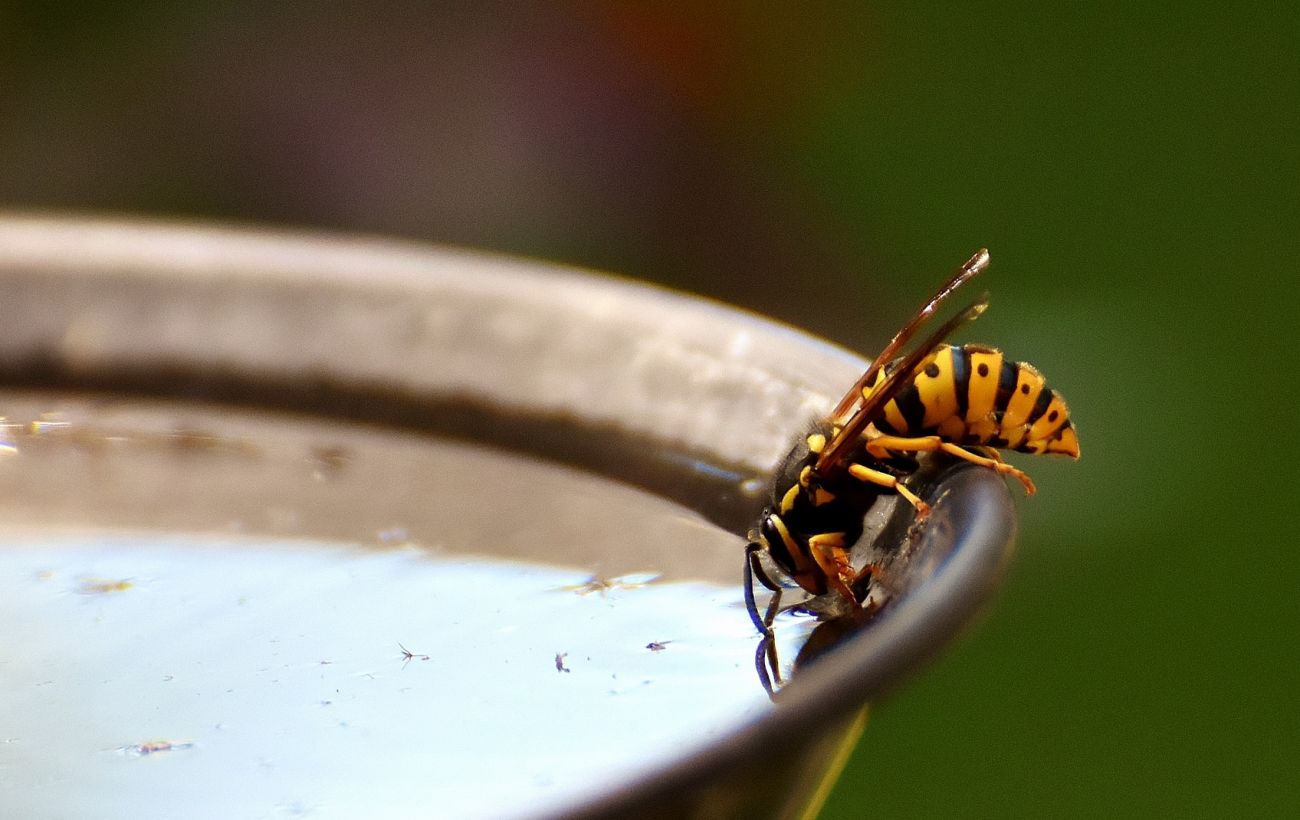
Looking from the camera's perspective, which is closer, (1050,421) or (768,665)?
(768,665)

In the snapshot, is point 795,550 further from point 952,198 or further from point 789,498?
point 952,198

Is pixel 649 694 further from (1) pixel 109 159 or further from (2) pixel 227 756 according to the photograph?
(1) pixel 109 159

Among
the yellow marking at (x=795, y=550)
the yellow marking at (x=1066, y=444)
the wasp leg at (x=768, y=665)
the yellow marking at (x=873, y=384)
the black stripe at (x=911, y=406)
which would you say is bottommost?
the wasp leg at (x=768, y=665)

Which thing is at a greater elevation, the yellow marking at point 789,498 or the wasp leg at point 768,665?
the yellow marking at point 789,498

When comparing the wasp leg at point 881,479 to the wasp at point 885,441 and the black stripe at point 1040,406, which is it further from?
the black stripe at point 1040,406

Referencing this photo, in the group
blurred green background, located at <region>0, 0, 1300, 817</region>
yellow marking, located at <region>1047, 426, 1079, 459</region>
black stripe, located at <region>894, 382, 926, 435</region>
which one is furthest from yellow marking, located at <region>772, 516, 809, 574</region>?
blurred green background, located at <region>0, 0, 1300, 817</region>

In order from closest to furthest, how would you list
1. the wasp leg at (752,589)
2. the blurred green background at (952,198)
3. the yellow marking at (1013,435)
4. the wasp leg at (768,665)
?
the wasp leg at (768,665) < the wasp leg at (752,589) < the yellow marking at (1013,435) < the blurred green background at (952,198)

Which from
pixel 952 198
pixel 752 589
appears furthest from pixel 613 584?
pixel 952 198

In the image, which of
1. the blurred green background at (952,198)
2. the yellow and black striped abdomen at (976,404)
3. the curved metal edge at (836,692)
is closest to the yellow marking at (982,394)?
the yellow and black striped abdomen at (976,404)
